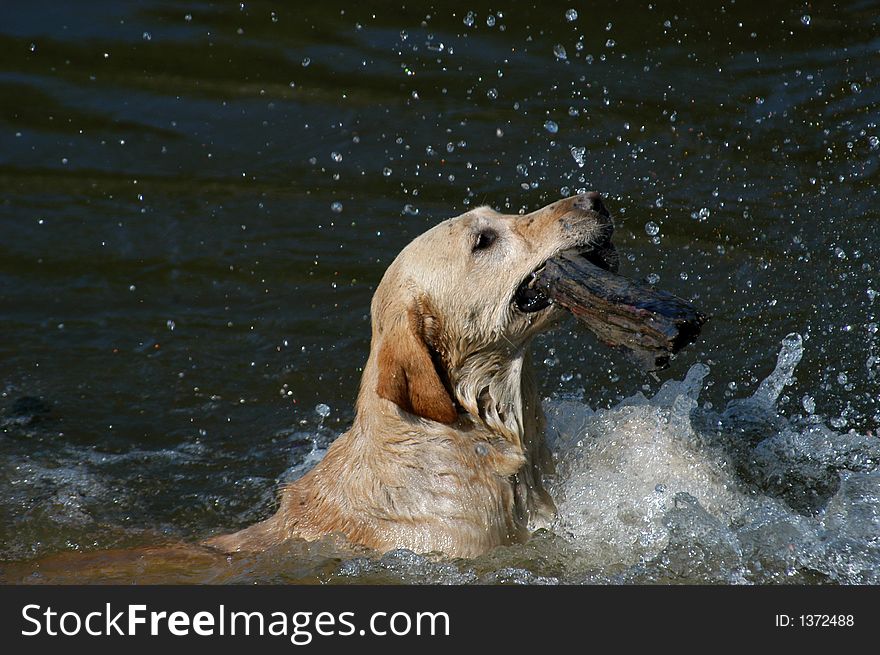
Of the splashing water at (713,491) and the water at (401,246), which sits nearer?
the splashing water at (713,491)

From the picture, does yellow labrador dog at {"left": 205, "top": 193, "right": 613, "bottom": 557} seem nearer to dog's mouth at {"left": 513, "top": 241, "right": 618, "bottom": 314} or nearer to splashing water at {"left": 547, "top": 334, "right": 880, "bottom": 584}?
dog's mouth at {"left": 513, "top": 241, "right": 618, "bottom": 314}

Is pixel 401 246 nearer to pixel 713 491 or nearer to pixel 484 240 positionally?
pixel 484 240

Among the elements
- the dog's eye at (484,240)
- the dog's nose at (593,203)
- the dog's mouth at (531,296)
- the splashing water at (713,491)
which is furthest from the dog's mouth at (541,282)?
the splashing water at (713,491)

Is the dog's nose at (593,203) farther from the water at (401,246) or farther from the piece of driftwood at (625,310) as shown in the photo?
the water at (401,246)

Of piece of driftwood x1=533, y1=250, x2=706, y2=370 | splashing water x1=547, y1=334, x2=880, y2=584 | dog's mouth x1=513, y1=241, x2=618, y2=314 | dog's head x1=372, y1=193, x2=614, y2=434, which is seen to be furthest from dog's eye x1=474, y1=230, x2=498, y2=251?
splashing water x1=547, y1=334, x2=880, y2=584

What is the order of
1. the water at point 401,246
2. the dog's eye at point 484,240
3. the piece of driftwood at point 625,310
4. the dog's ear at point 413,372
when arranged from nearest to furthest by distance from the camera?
the piece of driftwood at point 625,310 → the dog's ear at point 413,372 → the dog's eye at point 484,240 → the water at point 401,246

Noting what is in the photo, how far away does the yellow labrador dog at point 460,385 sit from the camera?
5.15 metres

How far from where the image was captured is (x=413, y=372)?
5105 mm

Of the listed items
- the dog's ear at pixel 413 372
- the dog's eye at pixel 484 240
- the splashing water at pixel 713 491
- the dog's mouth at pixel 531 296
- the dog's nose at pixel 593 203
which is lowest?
the splashing water at pixel 713 491

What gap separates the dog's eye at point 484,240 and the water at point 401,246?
1.21m

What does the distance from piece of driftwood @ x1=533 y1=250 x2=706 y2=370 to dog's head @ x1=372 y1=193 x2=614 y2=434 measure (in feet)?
0.58

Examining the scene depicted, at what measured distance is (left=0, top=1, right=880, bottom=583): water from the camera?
586 centimetres

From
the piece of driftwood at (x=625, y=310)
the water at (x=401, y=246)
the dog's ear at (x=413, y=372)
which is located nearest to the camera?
the piece of driftwood at (x=625, y=310)

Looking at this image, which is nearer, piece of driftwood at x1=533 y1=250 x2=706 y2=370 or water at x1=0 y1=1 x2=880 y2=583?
piece of driftwood at x1=533 y1=250 x2=706 y2=370
